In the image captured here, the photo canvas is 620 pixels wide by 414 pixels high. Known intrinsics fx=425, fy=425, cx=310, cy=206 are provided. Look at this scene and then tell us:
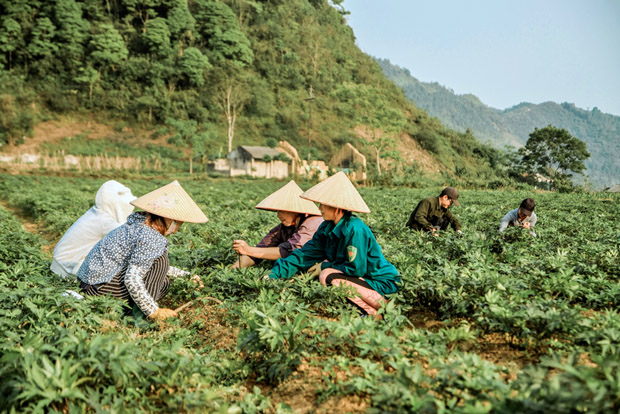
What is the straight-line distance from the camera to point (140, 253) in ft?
12.3

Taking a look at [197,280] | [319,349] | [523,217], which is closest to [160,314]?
[197,280]

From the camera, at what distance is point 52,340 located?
8.68 feet

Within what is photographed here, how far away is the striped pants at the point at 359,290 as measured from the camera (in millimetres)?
4032

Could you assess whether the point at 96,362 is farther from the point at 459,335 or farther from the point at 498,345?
the point at 498,345

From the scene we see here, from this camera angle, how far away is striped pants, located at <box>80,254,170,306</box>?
12.6ft

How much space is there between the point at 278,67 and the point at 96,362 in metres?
65.5

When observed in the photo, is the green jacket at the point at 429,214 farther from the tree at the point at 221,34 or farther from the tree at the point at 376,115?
the tree at the point at 221,34

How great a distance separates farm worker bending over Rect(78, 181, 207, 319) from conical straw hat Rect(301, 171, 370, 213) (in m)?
1.13

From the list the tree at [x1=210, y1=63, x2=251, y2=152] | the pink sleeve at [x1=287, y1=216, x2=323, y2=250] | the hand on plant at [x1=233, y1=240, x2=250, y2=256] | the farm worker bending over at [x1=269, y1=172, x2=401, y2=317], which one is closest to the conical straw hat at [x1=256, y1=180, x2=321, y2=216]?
the pink sleeve at [x1=287, y1=216, x2=323, y2=250]

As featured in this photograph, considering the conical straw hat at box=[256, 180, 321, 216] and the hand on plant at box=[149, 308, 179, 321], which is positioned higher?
the conical straw hat at box=[256, 180, 321, 216]

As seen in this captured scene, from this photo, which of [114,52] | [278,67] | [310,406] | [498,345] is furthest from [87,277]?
[278,67]

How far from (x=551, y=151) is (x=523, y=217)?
175 feet

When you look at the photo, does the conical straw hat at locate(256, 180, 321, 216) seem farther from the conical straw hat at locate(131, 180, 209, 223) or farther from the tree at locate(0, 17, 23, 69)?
the tree at locate(0, 17, 23, 69)

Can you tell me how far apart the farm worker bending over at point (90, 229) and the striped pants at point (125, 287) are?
88 centimetres
